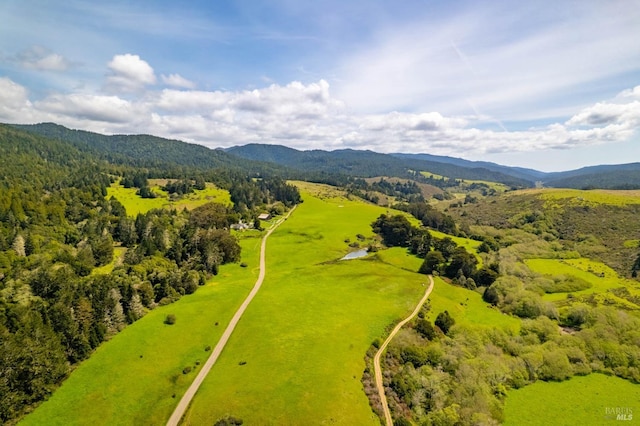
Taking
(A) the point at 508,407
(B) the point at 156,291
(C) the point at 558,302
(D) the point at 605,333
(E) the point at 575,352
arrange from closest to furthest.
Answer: (A) the point at 508,407, (E) the point at 575,352, (D) the point at 605,333, (B) the point at 156,291, (C) the point at 558,302

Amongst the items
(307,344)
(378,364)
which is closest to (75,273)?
(307,344)

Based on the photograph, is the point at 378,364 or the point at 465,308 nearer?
the point at 378,364

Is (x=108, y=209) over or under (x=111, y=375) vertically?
over

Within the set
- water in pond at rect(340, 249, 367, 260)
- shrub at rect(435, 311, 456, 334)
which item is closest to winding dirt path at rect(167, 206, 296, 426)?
water in pond at rect(340, 249, 367, 260)

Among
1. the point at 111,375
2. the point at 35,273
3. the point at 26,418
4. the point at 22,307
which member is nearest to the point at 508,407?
the point at 111,375

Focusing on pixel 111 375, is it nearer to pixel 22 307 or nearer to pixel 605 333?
pixel 22 307

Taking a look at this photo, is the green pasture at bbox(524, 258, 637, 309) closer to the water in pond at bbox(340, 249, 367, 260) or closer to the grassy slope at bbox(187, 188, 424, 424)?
the grassy slope at bbox(187, 188, 424, 424)

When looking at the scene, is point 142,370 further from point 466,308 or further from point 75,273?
point 466,308
